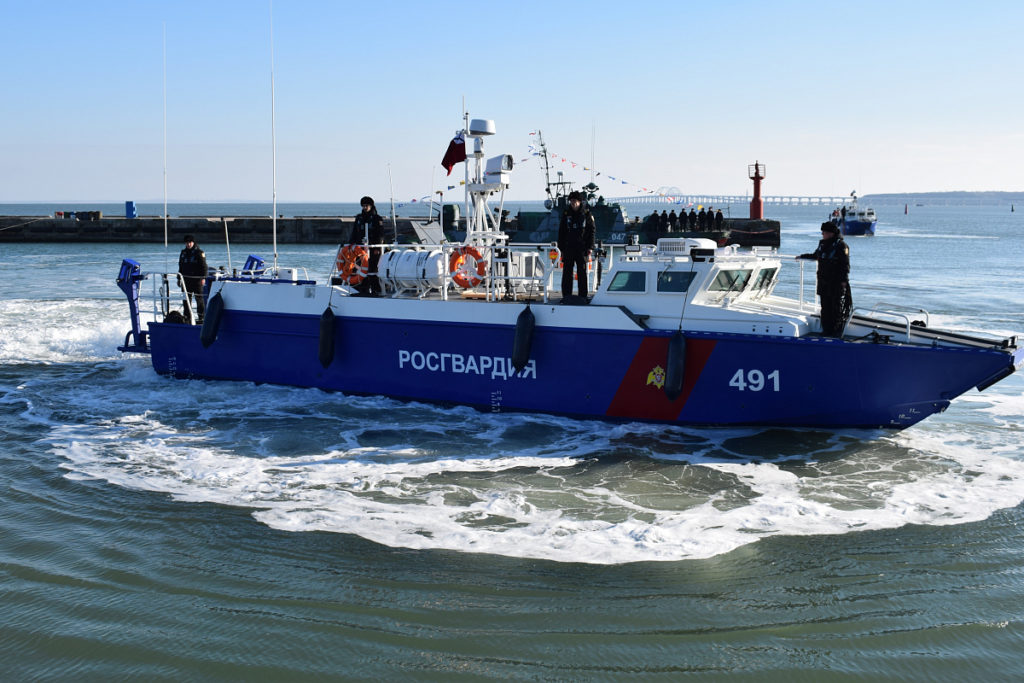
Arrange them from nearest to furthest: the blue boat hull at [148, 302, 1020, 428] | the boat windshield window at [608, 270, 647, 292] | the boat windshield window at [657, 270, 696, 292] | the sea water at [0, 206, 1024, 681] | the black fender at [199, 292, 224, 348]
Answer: the sea water at [0, 206, 1024, 681] < the blue boat hull at [148, 302, 1020, 428] < the boat windshield window at [657, 270, 696, 292] < the boat windshield window at [608, 270, 647, 292] < the black fender at [199, 292, 224, 348]

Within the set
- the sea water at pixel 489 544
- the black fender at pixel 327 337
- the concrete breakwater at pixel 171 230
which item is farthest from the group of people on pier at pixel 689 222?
the black fender at pixel 327 337

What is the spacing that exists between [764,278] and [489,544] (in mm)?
5061

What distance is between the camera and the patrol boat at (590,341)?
8.42 m

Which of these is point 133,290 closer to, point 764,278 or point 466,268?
point 466,268

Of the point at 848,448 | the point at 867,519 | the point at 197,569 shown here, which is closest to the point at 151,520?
the point at 197,569

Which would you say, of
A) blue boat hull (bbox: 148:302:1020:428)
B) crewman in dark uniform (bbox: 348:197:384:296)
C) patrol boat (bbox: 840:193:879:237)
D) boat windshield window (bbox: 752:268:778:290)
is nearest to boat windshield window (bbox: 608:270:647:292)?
blue boat hull (bbox: 148:302:1020:428)

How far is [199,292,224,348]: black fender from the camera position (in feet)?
38.0

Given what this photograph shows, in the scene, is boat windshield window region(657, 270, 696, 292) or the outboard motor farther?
the outboard motor

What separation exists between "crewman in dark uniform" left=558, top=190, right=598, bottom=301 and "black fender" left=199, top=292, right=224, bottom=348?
4738 millimetres

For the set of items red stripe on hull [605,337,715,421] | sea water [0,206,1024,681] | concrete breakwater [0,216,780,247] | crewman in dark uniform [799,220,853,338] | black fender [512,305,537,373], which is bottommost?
sea water [0,206,1024,681]

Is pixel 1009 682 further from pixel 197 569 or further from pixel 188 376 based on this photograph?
pixel 188 376

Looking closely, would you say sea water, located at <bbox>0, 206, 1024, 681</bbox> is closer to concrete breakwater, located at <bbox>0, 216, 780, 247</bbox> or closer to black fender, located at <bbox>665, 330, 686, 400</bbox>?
black fender, located at <bbox>665, 330, 686, 400</bbox>

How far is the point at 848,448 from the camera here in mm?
8703

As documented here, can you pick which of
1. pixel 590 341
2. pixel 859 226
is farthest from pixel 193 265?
pixel 859 226
